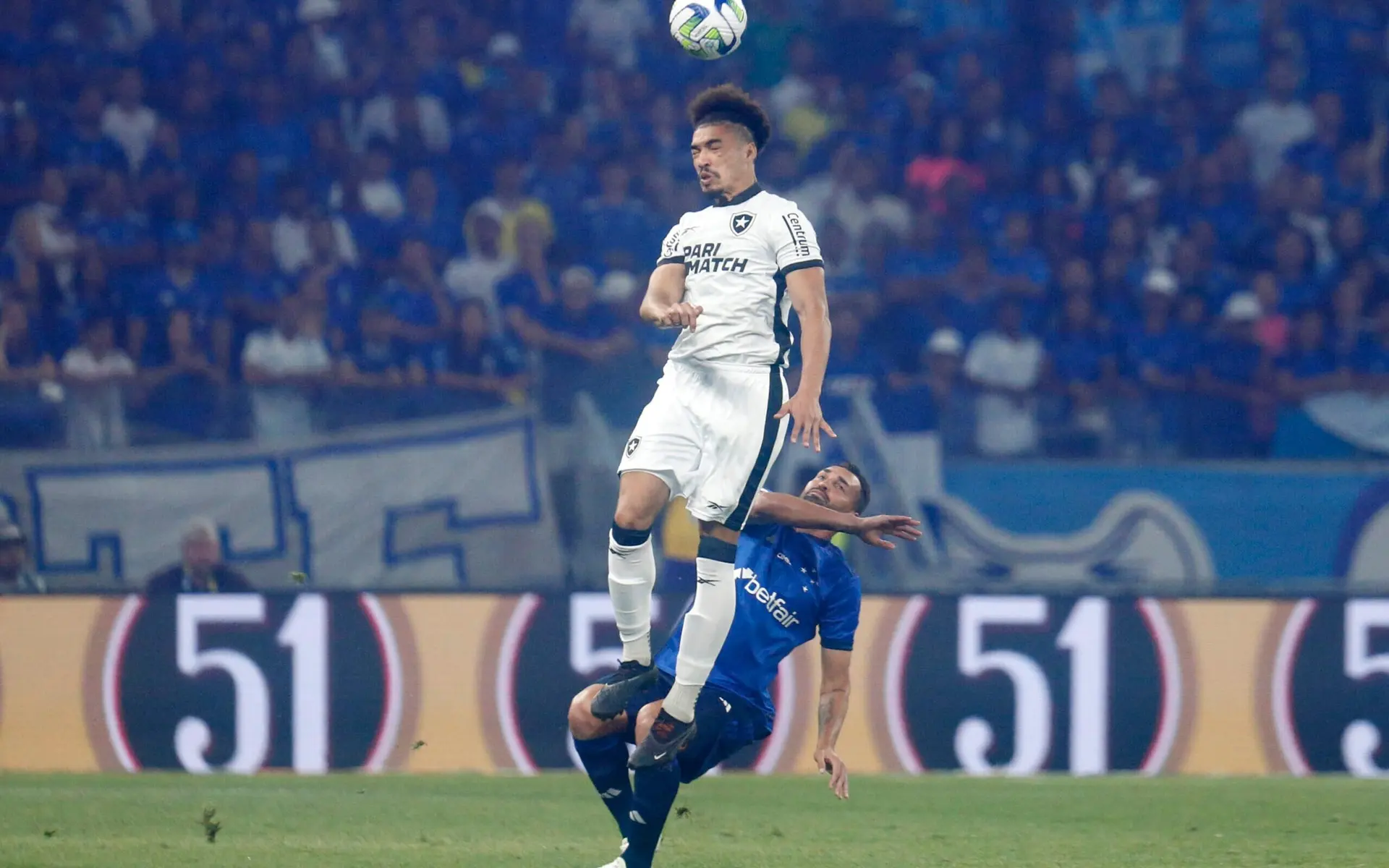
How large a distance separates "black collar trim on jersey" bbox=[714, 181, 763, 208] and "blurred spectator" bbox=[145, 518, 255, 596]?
4.34 m

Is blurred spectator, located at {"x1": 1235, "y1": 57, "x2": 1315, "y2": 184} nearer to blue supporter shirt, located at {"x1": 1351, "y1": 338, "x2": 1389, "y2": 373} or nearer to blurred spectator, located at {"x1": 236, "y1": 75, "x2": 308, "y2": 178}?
blue supporter shirt, located at {"x1": 1351, "y1": 338, "x2": 1389, "y2": 373}

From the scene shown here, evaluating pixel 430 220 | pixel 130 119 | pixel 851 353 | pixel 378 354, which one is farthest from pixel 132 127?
pixel 851 353

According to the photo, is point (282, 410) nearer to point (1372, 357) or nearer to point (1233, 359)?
point (1233, 359)

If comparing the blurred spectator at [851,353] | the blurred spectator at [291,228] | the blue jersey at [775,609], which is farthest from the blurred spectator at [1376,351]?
the blurred spectator at [291,228]

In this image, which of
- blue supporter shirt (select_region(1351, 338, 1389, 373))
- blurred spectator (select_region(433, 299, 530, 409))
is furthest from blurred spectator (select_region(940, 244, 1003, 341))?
blurred spectator (select_region(433, 299, 530, 409))

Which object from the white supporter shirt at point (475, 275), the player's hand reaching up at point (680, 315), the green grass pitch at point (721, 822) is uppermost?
the player's hand reaching up at point (680, 315)

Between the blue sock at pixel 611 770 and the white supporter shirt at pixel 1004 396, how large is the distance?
5241 millimetres

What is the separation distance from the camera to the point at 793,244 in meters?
5.77

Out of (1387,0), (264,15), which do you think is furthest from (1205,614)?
(264,15)

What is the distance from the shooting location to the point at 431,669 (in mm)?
9367

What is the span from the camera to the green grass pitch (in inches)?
A: 248

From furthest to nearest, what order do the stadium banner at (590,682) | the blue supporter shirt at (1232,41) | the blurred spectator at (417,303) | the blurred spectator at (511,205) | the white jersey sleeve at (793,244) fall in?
the blue supporter shirt at (1232,41), the blurred spectator at (511,205), the blurred spectator at (417,303), the stadium banner at (590,682), the white jersey sleeve at (793,244)

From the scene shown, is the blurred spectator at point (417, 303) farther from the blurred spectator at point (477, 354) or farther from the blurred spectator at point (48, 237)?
the blurred spectator at point (48, 237)

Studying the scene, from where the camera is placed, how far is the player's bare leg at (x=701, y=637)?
5598 mm
